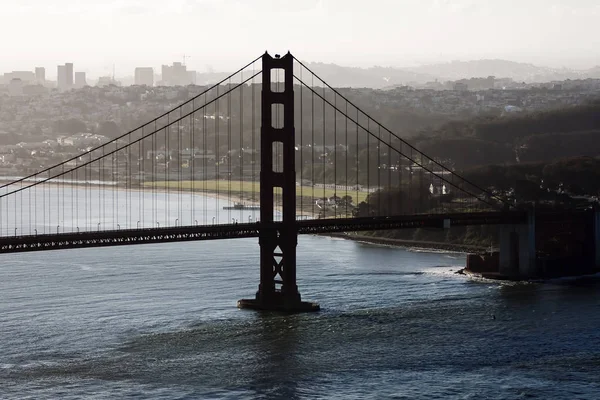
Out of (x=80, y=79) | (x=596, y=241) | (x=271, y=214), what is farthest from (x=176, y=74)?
(x=271, y=214)

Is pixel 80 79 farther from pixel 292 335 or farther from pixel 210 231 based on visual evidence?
pixel 292 335

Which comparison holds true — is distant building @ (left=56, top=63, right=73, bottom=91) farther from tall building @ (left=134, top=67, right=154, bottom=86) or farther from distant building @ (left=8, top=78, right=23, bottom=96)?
distant building @ (left=8, top=78, right=23, bottom=96)

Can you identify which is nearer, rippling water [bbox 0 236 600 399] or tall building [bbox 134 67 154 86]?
rippling water [bbox 0 236 600 399]

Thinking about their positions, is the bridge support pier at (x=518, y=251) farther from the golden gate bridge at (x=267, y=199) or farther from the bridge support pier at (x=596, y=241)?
the bridge support pier at (x=596, y=241)

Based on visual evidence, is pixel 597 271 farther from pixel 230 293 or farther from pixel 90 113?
pixel 90 113

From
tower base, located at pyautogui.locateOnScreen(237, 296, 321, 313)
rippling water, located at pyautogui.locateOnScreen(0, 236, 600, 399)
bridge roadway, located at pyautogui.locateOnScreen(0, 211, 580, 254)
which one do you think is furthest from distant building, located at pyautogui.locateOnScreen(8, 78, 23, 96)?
tower base, located at pyautogui.locateOnScreen(237, 296, 321, 313)

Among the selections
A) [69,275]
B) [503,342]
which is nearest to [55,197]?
[69,275]
